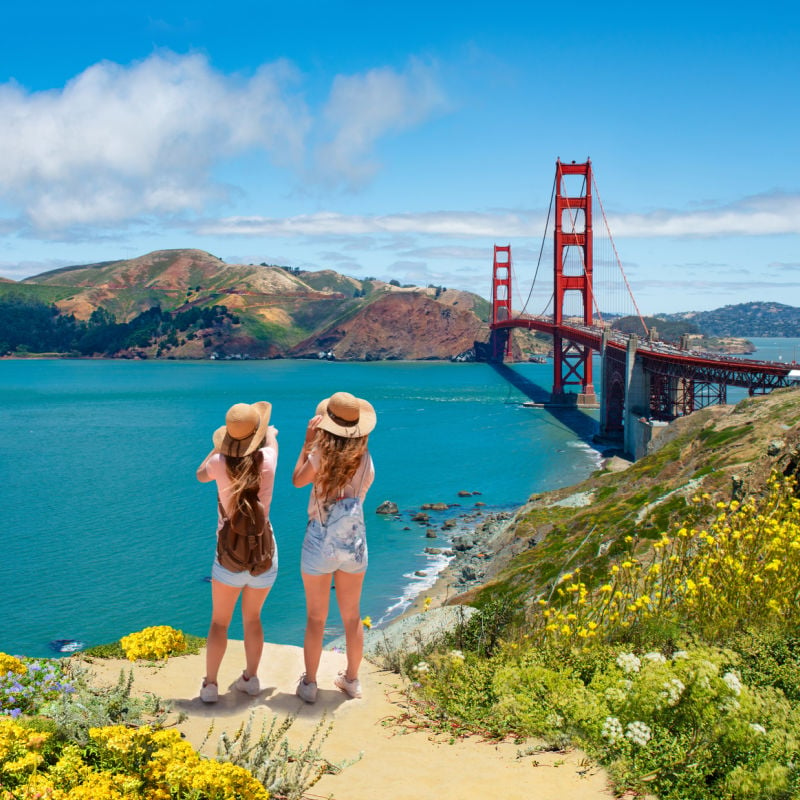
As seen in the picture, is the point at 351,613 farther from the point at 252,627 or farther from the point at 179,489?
the point at 179,489

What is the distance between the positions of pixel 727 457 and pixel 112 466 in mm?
34733

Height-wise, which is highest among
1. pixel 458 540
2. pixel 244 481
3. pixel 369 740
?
pixel 244 481

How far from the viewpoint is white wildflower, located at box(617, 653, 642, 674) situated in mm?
4930

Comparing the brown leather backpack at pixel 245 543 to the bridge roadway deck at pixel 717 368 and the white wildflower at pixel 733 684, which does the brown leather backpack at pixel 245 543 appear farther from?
the bridge roadway deck at pixel 717 368

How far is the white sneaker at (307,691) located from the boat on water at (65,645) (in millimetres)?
15083

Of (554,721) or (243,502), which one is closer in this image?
(554,721)

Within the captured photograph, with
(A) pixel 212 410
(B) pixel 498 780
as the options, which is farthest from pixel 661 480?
(A) pixel 212 410

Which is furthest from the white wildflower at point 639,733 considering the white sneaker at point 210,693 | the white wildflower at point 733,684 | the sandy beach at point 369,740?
the white sneaker at point 210,693

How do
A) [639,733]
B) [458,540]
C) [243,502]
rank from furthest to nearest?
[458,540]
[243,502]
[639,733]

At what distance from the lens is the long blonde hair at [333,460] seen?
5430 millimetres

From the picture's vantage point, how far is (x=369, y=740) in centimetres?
498

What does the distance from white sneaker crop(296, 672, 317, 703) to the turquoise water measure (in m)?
14.5

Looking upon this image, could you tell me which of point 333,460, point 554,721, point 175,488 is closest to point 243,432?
point 333,460

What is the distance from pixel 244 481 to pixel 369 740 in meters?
1.83
